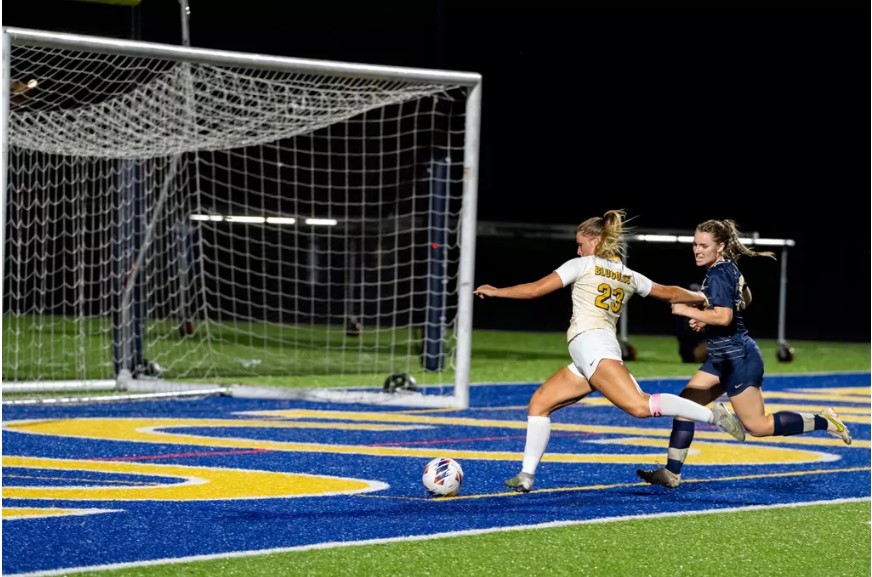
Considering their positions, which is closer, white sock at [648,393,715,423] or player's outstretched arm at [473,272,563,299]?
player's outstretched arm at [473,272,563,299]

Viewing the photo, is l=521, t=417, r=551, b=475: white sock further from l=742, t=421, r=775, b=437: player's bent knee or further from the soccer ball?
l=742, t=421, r=775, b=437: player's bent knee

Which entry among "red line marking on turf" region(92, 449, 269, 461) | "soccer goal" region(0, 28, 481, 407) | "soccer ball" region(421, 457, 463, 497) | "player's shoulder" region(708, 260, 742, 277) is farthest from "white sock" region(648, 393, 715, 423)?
"soccer goal" region(0, 28, 481, 407)

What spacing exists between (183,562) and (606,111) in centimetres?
3261

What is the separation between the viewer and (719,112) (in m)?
37.2

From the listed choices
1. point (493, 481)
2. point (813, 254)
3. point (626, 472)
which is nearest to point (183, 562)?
point (493, 481)

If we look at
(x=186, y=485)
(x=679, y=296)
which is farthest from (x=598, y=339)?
(x=186, y=485)

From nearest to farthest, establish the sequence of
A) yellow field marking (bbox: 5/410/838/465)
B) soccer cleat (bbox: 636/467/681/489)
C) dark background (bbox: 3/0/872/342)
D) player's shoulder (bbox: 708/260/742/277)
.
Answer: player's shoulder (bbox: 708/260/742/277) < soccer cleat (bbox: 636/467/681/489) < yellow field marking (bbox: 5/410/838/465) < dark background (bbox: 3/0/872/342)

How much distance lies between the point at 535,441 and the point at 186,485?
6.97ft

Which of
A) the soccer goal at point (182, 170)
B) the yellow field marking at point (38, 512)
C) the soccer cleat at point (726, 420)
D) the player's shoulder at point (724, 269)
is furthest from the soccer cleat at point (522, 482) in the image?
the soccer goal at point (182, 170)

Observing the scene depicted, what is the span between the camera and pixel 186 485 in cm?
917

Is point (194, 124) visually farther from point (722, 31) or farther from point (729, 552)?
point (722, 31)

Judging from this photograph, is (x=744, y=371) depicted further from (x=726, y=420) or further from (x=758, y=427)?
(x=726, y=420)

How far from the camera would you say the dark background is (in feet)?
119

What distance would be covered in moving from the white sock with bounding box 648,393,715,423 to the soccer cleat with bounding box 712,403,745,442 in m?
0.04
